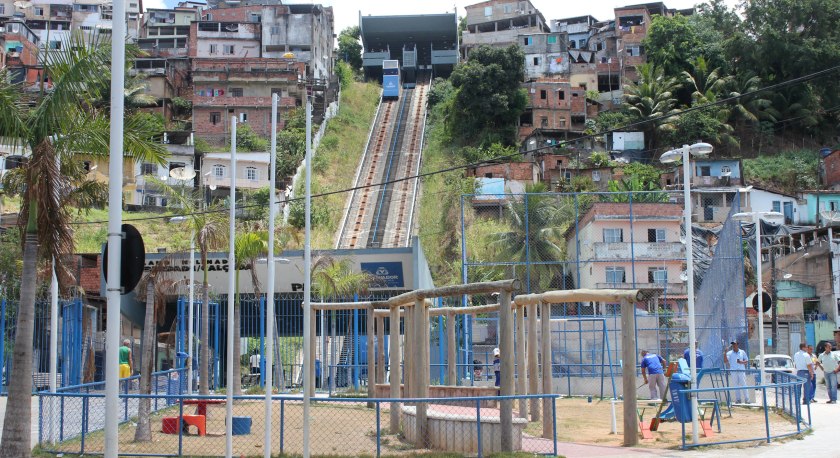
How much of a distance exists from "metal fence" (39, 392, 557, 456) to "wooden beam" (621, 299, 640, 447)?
1.22 m

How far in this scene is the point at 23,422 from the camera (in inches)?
492

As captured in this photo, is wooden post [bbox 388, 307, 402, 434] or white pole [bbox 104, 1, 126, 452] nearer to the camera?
white pole [bbox 104, 1, 126, 452]

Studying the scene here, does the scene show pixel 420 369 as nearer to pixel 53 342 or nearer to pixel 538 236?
pixel 53 342

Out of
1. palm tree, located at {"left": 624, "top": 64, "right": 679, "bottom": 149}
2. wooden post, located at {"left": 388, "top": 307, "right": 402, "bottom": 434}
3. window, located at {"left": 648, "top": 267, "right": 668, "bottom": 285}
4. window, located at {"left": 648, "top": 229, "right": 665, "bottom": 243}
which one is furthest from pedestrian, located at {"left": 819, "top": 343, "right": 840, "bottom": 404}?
palm tree, located at {"left": 624, "top": 64, "right": 679, "bottom": 149}

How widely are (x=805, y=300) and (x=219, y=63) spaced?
53370 mm

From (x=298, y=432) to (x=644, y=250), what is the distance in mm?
33207

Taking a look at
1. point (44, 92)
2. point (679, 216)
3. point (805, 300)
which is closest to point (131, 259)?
point (44, 92)

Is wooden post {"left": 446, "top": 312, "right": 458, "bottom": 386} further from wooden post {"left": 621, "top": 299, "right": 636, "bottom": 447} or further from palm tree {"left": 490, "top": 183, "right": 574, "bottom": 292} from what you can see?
palm tree {"left": 490, "top": 183, "right": 574, "bottom": 292}

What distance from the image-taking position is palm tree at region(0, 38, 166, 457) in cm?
1258

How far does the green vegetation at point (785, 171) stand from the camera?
7625 cm

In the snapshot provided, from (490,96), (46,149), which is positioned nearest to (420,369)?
(46,149)

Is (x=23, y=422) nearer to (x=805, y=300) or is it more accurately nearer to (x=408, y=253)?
(x=408, y=253)

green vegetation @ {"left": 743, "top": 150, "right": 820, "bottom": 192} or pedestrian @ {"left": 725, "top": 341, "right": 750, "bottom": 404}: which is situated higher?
green vegetation @ {"left": 743, "top": 150, "right": 820, "bottom": 192}

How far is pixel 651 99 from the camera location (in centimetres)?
8394
